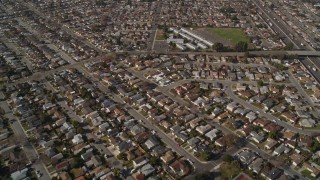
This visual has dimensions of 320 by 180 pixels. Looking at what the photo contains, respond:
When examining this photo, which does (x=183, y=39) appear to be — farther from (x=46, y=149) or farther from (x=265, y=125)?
(x=46, y=149)

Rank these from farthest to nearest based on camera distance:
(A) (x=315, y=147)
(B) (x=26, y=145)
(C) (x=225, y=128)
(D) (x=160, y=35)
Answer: (D) (x=160, y=35)
(C) (x=225, y=128)
(B) (x=26, y=145)
(A) (x=315, y=147)

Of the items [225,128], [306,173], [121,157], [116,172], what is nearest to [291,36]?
[225,128]

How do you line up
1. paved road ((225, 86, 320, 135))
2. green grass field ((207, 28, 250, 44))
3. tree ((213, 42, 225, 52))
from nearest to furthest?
1. paved road ((225, 86, 320, 135))
2. tree ((213, 42, 225, 52))
3. green grass field ((207, 28, 250, 44))

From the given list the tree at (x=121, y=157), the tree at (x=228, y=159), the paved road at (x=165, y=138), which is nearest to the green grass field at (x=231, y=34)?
the paved road at (x=165, y=138)

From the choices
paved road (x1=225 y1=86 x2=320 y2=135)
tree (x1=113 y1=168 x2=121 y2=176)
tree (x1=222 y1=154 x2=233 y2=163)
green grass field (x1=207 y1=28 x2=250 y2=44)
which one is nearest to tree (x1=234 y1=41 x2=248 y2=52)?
green grass field (x1=207 y1=28 x2=250 y2=44)

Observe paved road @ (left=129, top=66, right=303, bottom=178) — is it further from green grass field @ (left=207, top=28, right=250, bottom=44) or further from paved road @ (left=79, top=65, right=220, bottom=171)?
green grass field @ (left=207, top=28, right=250, bottom=44)

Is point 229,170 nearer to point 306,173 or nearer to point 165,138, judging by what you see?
point 306,173
